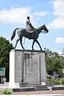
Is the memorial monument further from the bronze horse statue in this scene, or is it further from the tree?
the tree

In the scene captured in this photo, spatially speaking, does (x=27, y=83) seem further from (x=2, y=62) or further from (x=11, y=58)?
(x=2, y=62)

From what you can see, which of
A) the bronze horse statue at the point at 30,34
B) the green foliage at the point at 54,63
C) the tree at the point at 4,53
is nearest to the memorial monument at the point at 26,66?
the bronze horse statue at the point at 30,34

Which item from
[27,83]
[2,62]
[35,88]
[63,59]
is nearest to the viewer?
[35,88]

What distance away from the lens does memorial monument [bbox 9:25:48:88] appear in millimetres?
41219

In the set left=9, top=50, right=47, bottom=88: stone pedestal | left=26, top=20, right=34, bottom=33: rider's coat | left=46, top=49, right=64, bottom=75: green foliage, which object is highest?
left=26, top=20, right=34, bottom=33: rider's coat

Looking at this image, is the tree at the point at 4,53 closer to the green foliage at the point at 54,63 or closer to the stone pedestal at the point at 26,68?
the green foliage at the point at 54,63

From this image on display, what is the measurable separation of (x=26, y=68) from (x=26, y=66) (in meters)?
0.25

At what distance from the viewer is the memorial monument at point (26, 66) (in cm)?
4122

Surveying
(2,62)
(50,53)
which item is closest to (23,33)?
(2,62)

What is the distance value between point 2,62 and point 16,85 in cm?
3734

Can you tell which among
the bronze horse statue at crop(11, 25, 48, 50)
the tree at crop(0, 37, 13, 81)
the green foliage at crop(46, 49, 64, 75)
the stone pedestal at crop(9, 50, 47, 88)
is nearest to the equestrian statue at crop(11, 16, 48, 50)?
the bronze horse statue at crop(11, 25, 48, 50)

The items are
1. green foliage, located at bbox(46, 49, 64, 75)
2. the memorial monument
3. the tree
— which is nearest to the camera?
the memorial monument

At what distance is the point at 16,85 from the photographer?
129 feet

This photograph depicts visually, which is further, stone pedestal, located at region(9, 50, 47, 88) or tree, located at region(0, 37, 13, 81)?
tree, located at region(0, 37, 13, 81)
